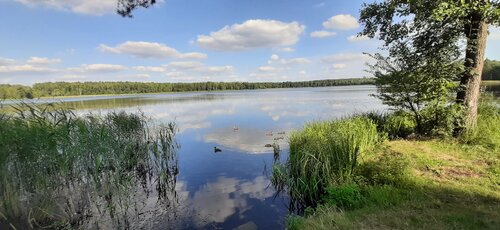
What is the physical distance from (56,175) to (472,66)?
1116cm

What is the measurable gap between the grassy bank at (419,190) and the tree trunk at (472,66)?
1.78 ft

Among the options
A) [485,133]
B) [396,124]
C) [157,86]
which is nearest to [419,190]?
[485,133]

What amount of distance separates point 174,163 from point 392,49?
895 cm

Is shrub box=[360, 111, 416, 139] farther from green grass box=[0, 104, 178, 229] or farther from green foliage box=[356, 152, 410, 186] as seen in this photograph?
green grass box=[0, 104, 178, 229]

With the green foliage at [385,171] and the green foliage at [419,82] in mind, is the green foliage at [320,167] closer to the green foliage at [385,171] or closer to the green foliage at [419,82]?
the green foliage at [385,171]

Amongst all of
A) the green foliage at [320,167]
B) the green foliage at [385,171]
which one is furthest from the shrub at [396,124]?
the green foliage at [385,171]

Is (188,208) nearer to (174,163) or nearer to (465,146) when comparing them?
(174,163)

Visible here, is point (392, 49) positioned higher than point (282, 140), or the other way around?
point (392, 49)

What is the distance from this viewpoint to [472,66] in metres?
8.25

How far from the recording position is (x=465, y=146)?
7.57 m

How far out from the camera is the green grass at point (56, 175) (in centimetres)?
545

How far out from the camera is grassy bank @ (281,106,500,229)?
13.6ft

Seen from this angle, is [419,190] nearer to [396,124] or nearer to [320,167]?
[320,167]

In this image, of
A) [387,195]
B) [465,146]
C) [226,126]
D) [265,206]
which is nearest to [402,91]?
[465,146]
